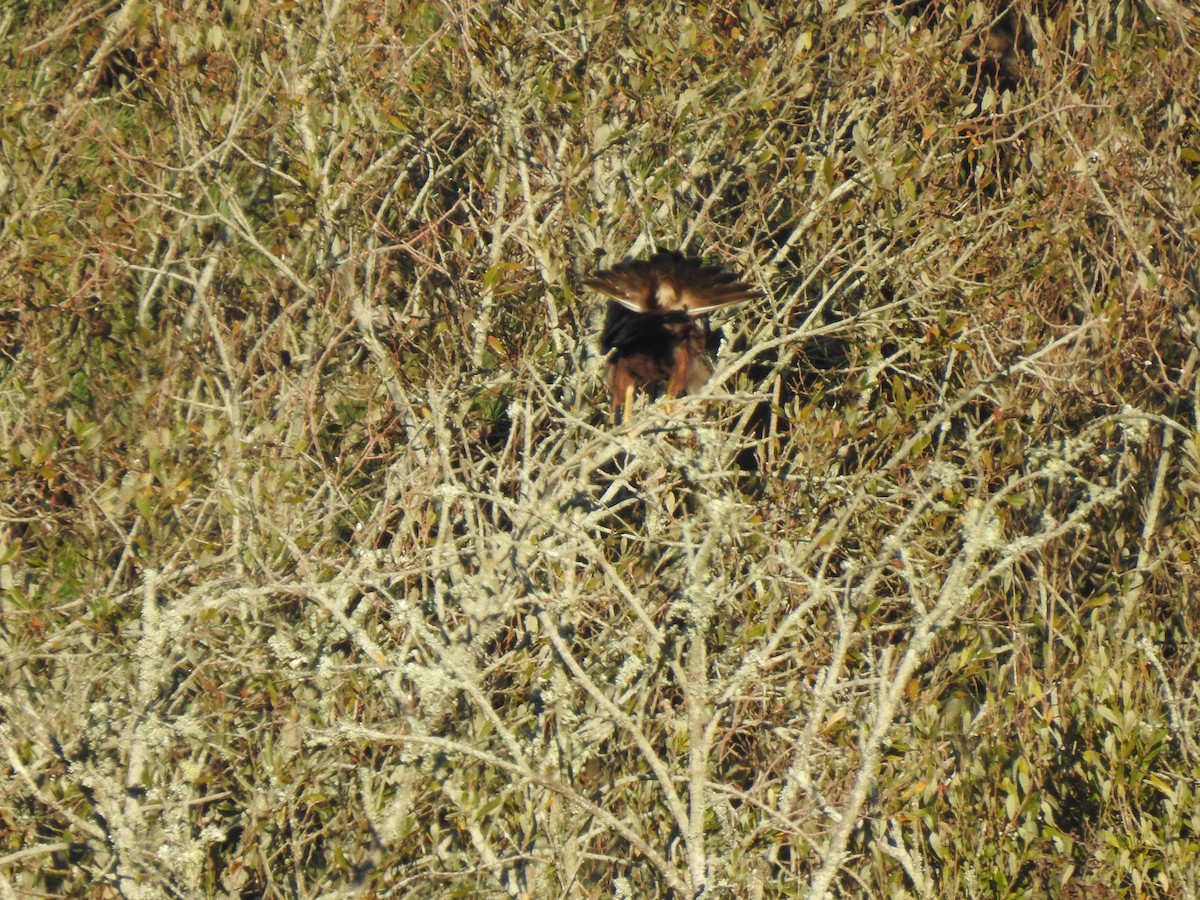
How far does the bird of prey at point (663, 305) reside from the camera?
5090mm

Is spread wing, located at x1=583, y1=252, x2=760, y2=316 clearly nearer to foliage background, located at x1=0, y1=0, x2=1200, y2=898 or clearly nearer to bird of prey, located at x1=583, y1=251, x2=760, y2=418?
bird of prey, located at x1=583, y1=251, x2=760, y2=418

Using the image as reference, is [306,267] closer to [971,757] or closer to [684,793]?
[684,793]

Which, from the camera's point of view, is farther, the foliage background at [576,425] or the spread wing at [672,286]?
the spread wing at [672,286]

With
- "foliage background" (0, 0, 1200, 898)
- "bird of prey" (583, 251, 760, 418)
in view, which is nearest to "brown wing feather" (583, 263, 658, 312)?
"bird of prey" (583, 251, 760, 418)

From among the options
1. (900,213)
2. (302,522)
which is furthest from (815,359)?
(302,522)

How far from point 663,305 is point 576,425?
608 millimetres

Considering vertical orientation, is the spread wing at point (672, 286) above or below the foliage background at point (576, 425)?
above

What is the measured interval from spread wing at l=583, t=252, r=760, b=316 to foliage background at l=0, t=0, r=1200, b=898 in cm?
23

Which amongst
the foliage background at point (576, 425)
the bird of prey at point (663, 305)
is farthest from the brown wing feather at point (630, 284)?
the foliage background at point (576, 425)

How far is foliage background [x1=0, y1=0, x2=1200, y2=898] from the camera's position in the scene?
4.99 metres

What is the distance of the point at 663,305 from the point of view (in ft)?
16.8

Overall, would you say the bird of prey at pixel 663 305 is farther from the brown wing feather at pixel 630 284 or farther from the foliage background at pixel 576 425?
the foliage background at pixel 576 425

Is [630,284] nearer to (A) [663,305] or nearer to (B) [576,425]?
(A) [663,305]

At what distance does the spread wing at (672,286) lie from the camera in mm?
5090
